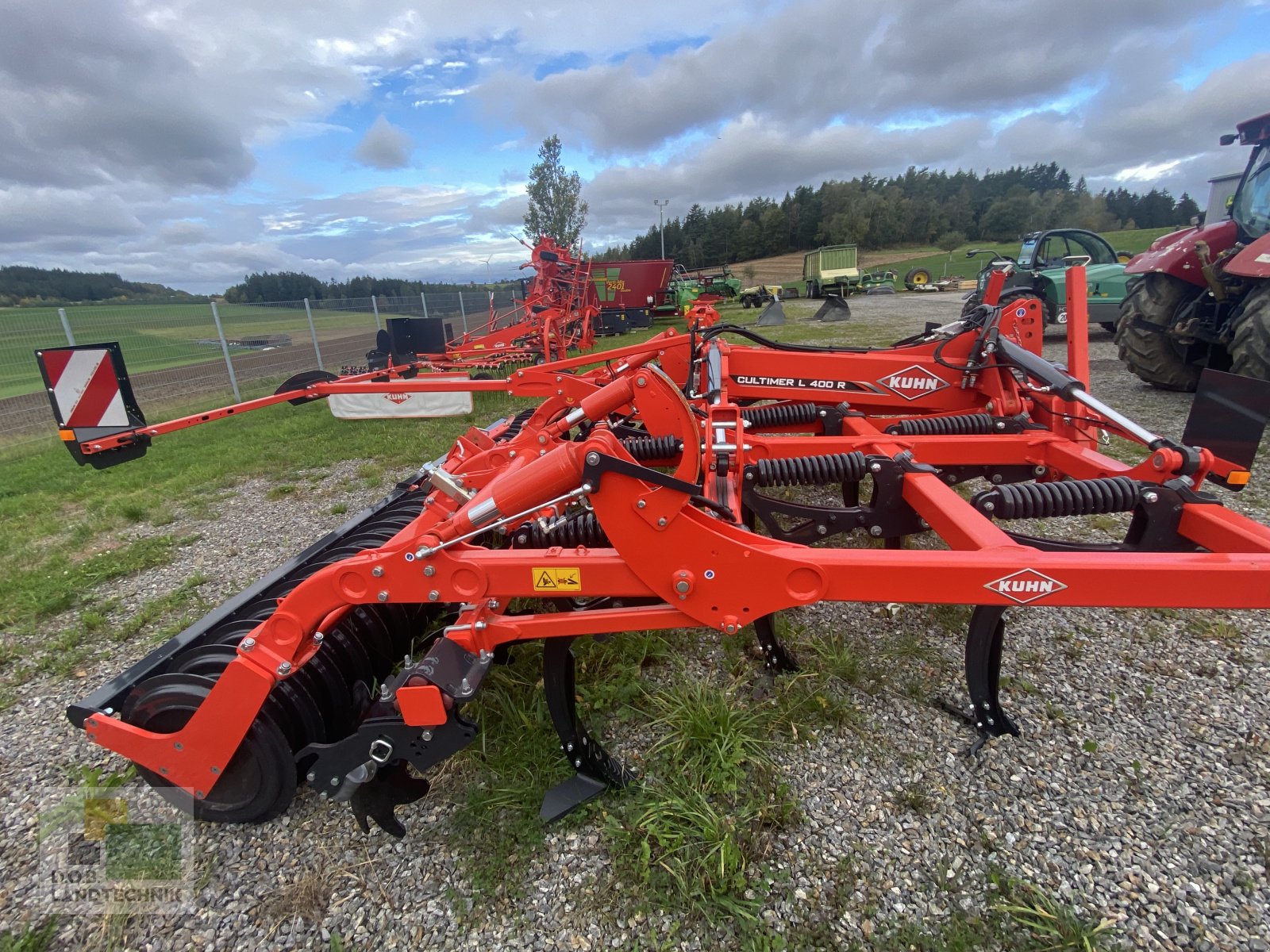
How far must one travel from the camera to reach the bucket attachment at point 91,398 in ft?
13.1

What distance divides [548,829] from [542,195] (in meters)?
47.9

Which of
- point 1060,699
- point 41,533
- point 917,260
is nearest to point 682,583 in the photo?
point 1060,699

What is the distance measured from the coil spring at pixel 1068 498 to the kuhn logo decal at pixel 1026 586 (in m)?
0.51

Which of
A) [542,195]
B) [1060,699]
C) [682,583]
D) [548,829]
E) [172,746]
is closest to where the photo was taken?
[682,583]

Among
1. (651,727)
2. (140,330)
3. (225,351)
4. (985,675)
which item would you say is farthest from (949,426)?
A: (140,330)

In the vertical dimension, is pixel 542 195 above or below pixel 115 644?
above

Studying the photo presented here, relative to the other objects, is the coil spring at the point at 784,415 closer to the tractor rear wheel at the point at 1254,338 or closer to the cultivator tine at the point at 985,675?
the cultivator tine at the point at 985,675

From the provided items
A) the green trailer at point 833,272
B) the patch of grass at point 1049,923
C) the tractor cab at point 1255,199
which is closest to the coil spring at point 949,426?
the patch of grass at point 1049,923

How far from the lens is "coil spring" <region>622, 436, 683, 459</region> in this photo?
3590 mm

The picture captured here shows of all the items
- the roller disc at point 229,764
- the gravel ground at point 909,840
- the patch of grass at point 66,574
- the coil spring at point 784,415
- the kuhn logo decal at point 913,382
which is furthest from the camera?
the coil spring at point 784,415

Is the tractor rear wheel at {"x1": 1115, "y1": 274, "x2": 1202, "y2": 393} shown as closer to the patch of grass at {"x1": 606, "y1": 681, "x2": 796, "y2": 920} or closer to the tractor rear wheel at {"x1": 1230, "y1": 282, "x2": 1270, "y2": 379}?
the tractor rear wheel at {"x1": 1230, "y1": 282, "x2": 1270, "y2": 379}

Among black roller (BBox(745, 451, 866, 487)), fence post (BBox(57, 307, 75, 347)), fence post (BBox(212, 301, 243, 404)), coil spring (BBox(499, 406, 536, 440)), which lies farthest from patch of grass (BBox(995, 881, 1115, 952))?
fence post (BBox(57, 307, 75, 347))

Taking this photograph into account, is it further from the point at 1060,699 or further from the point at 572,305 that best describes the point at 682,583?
the point at 572,305

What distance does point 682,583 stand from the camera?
2021 mm
